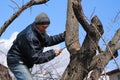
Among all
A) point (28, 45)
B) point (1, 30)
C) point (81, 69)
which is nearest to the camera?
point (28, 45)

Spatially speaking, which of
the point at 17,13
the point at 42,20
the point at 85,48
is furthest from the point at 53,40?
the point at 17,13

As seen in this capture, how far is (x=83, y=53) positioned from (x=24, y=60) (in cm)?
98

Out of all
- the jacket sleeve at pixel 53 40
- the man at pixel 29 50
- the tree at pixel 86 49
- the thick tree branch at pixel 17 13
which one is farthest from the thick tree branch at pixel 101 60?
the thick tree branch at pixel 17 13

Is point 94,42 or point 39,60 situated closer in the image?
point 39,60

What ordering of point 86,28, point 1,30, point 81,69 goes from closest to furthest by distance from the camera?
point 86,28 < point 81,69 < point 1,30

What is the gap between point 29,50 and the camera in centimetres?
554

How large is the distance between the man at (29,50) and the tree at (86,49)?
58 centimetres

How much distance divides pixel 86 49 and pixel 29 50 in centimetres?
103

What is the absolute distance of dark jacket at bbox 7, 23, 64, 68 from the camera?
5.55 m

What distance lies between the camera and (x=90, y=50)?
6117mm

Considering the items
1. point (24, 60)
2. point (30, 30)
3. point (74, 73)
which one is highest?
point (30, 30)

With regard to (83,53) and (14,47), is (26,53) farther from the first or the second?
(83,53)

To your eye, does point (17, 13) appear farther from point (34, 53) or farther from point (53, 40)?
point (34, 53)

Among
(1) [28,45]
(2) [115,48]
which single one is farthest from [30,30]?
(2) [115,48]
